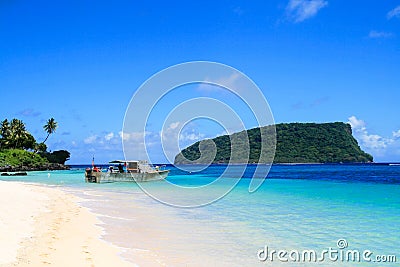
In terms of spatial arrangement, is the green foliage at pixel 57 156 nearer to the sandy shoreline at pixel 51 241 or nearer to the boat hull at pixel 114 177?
the boat hull at pixel 114 177

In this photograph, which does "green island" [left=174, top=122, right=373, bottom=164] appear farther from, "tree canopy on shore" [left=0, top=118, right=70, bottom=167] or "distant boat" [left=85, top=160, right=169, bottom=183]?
"distant boat" [left=85, top=160, right=169, bottom=183]

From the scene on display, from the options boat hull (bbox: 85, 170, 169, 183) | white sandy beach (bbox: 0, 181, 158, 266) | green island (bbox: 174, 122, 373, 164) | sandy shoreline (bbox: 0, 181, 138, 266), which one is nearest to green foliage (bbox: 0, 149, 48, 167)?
boat hull (bbox: 85, 170, 169, 183)

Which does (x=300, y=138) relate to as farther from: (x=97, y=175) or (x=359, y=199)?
(x=359, y=199)

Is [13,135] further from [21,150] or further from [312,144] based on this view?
[312,144]

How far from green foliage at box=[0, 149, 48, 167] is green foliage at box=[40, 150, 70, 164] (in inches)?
266

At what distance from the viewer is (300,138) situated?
456ft

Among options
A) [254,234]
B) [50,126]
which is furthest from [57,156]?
[254,234]

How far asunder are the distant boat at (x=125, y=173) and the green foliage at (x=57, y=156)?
66062 millimetres

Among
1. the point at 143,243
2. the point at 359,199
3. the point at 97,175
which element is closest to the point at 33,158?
the point at 97,175

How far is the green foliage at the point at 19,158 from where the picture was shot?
3182 inches

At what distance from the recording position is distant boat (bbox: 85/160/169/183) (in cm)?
3884

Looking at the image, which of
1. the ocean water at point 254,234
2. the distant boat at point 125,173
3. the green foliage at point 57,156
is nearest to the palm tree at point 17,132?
the green foliage at point 57,156

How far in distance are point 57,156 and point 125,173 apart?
72443 mm

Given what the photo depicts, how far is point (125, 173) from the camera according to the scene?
39969mm
